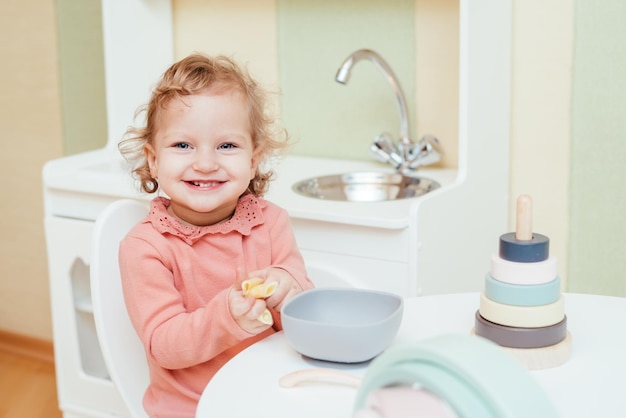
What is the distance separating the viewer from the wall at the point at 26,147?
2.60 meters

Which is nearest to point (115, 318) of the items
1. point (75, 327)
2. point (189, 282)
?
point (189, 282)

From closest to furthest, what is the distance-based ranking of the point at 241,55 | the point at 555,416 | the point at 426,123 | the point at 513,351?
the point at 555,416
the point at 513,351
the point at 426,123
the point at 241,55

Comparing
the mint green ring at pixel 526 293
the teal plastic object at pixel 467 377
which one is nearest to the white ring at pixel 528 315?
the mint green ring at pixel 526 293

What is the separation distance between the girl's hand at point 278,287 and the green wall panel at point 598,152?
91cm

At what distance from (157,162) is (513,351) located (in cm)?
59

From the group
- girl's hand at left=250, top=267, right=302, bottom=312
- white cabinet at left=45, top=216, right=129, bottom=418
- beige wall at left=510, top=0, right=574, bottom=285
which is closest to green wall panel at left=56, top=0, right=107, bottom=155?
white cabinet at left=45, top=216, right=129, bottom=418

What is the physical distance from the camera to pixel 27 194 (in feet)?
8.95

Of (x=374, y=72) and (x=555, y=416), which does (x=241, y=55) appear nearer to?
(x=374, y=72)

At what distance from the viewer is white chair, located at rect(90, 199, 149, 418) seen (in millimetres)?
1307

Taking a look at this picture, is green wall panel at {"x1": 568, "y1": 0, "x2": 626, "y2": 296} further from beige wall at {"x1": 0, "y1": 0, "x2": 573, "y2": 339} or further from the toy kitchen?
the toy kitchen

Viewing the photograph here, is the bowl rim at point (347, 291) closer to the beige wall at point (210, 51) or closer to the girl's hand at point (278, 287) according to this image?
the girl's hand at point (278, 287)

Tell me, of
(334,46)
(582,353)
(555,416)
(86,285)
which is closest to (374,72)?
(334,46)

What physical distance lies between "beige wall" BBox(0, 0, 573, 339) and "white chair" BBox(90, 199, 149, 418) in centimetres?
86

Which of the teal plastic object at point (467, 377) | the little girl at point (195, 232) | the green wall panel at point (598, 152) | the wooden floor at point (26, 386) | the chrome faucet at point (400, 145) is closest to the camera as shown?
the teal plastic object at point (467, 377)
